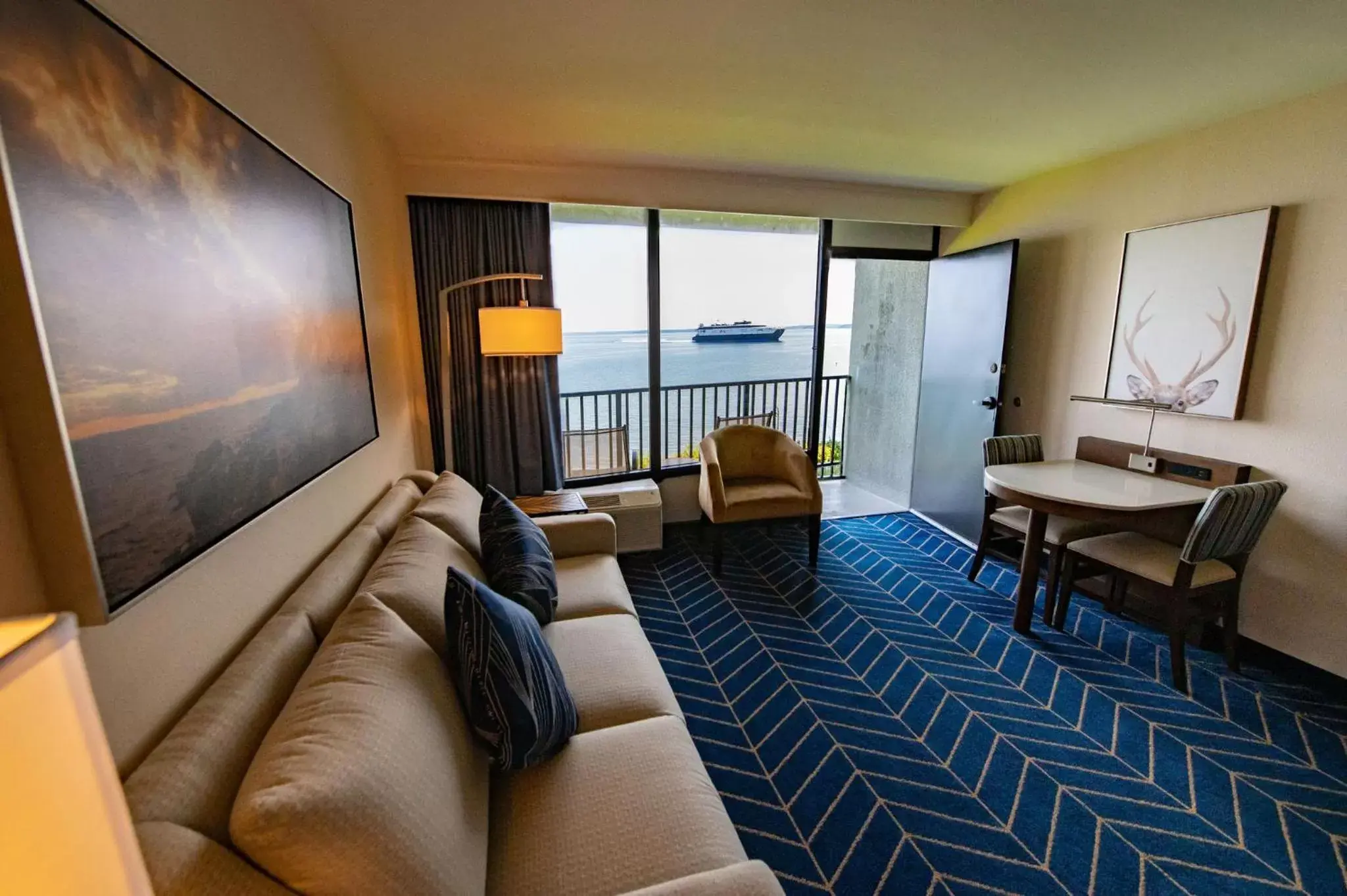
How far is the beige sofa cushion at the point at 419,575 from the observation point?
1.32 metres

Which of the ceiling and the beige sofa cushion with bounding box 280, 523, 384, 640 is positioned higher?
the ceiling

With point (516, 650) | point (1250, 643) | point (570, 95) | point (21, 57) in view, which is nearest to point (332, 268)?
point (21, 57)

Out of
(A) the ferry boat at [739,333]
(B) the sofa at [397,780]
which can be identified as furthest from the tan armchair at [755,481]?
(B) the sofa at [397,780]

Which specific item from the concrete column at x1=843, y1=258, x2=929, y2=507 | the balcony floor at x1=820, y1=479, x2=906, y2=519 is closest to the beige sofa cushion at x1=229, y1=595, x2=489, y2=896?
the balcony floor at x1=820, y1=479, x2=906, y2=519

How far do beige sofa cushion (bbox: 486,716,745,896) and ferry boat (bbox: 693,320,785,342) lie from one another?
10.5 feet

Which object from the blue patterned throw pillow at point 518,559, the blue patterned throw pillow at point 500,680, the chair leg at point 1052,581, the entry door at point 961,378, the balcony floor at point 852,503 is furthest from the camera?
the balcony floor at point 852,503

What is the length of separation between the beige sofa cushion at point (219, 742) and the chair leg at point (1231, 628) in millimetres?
3420

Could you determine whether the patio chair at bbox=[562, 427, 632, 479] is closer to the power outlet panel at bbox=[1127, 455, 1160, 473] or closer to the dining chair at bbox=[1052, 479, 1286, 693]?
the dining chair at bbox=[1052, 479, 1286, 693]

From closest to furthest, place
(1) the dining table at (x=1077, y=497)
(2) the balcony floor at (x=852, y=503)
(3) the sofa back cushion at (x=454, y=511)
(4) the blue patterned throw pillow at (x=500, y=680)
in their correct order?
(4) the blue patterned throw pillow at (x=500, y=680) < (3) the sofa back cushion at (x=454, y=511) < (1) the dining table at (x=1077, y=497) < (2) the balcony floor at (x=852, y=503)

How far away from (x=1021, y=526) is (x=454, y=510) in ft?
9.55

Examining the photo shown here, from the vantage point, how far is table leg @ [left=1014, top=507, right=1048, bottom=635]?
2570 millimetres

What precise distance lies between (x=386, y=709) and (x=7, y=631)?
0.73 m

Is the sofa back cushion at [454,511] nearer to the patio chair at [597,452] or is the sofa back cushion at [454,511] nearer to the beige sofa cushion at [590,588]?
the beige sofa cushion at [590,588]

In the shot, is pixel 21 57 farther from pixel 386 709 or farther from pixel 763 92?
pixel 763 92
